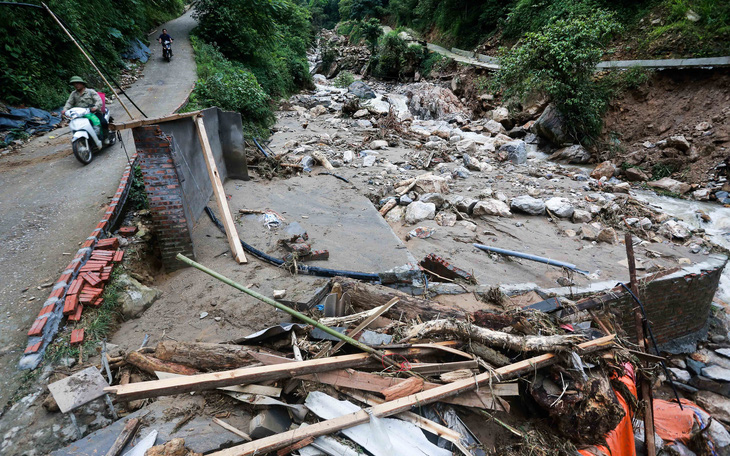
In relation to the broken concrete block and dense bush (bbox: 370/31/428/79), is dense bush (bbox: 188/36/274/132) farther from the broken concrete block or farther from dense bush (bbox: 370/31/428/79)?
dense bush (bbox: 370/31/428/79)

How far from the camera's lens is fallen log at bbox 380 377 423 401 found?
7.08 ft

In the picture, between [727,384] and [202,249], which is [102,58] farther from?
[727,384]

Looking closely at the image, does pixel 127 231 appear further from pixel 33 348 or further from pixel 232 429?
pixel 232 429

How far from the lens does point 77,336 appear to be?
2709 millimetres

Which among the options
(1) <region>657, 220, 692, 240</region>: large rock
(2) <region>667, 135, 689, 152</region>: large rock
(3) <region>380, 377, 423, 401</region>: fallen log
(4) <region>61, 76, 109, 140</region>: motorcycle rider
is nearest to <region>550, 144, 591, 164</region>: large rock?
(2) <region>667, 135, 689, 152</region>: large rock

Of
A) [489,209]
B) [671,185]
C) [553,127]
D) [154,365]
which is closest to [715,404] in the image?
[489,209]

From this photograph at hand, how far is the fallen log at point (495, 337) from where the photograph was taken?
2.40 m

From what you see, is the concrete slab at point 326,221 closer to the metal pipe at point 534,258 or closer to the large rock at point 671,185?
the metal pipe at point 534,258

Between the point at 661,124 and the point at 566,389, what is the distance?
10617 millimetres

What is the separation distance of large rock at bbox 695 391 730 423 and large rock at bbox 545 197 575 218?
312 centimetres

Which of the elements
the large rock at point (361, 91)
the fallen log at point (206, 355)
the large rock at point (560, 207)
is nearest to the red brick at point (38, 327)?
the fallen log at point (206, 355)

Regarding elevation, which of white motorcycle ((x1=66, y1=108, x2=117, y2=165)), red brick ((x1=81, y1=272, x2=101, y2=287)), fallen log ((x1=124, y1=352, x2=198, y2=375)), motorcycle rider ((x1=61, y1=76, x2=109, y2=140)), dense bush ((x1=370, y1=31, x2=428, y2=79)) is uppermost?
dense bush ((x1=370, y1=31, x2=428, y2=79))

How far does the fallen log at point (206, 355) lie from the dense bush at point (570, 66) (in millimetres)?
11108

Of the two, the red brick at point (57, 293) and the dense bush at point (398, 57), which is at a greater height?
the dense bush at point (398, 57)
